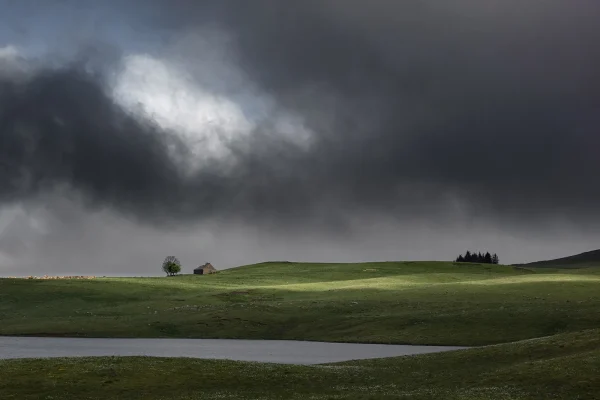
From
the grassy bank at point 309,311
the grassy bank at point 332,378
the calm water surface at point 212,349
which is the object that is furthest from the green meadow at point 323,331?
the calm water surface at point 212,349

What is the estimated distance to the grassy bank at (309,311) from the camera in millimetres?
69125

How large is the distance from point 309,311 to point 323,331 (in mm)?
9371

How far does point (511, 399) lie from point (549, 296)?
6104 cm

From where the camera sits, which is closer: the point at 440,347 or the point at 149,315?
the point at 440,347

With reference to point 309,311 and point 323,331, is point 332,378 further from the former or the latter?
point 309,311

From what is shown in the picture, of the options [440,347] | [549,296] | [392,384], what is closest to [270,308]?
[440,347]

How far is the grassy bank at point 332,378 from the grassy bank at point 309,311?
23451mm

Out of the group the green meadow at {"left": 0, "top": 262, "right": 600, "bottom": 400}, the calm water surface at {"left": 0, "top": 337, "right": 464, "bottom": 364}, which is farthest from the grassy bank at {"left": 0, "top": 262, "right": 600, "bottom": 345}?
the calm water surface at {"left": 0, "top": 337, "right": 464, "bottom": 364}

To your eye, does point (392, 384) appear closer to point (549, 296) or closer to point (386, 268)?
point (549, 296)

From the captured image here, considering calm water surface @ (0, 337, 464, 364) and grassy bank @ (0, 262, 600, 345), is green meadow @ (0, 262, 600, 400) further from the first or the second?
calm water surface @ (0, 337, 464, 364)

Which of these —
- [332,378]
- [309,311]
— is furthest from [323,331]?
[332,378]

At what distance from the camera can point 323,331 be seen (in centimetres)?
7362

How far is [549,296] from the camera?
86.8 meters

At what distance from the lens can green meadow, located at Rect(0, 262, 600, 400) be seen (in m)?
33.5
